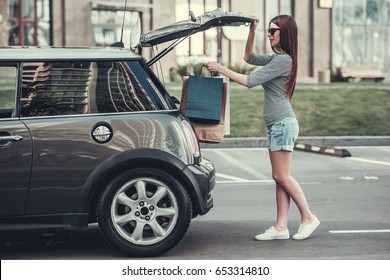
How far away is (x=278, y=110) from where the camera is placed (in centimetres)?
727

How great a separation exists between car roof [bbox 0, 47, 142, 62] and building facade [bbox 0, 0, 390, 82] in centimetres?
2135

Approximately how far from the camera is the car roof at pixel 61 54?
6.71 m

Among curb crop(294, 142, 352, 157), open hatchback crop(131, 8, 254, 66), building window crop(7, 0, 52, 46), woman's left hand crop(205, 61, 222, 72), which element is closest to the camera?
woman's left hand crop(205, 61, 222, 72)

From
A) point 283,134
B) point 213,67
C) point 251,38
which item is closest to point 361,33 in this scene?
point 251,38


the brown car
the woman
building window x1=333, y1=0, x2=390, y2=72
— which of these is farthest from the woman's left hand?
building window x1=333, y1=0, x2=390, y2=72

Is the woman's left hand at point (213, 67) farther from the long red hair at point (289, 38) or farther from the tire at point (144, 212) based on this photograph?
the tire at point (144, 212)

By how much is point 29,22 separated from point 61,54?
950 inches

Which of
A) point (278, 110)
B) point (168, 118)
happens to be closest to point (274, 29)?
→ point (278, 110)

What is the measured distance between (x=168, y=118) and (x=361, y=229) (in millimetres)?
2237

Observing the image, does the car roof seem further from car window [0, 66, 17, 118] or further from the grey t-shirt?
the grey t-shirt

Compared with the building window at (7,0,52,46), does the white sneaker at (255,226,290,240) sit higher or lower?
lower

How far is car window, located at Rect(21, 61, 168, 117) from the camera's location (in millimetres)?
6680

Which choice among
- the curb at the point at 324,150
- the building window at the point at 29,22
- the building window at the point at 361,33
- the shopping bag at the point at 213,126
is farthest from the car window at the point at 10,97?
the building window at the point at 361,33

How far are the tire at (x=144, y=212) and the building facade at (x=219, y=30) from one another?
70.8 ft
